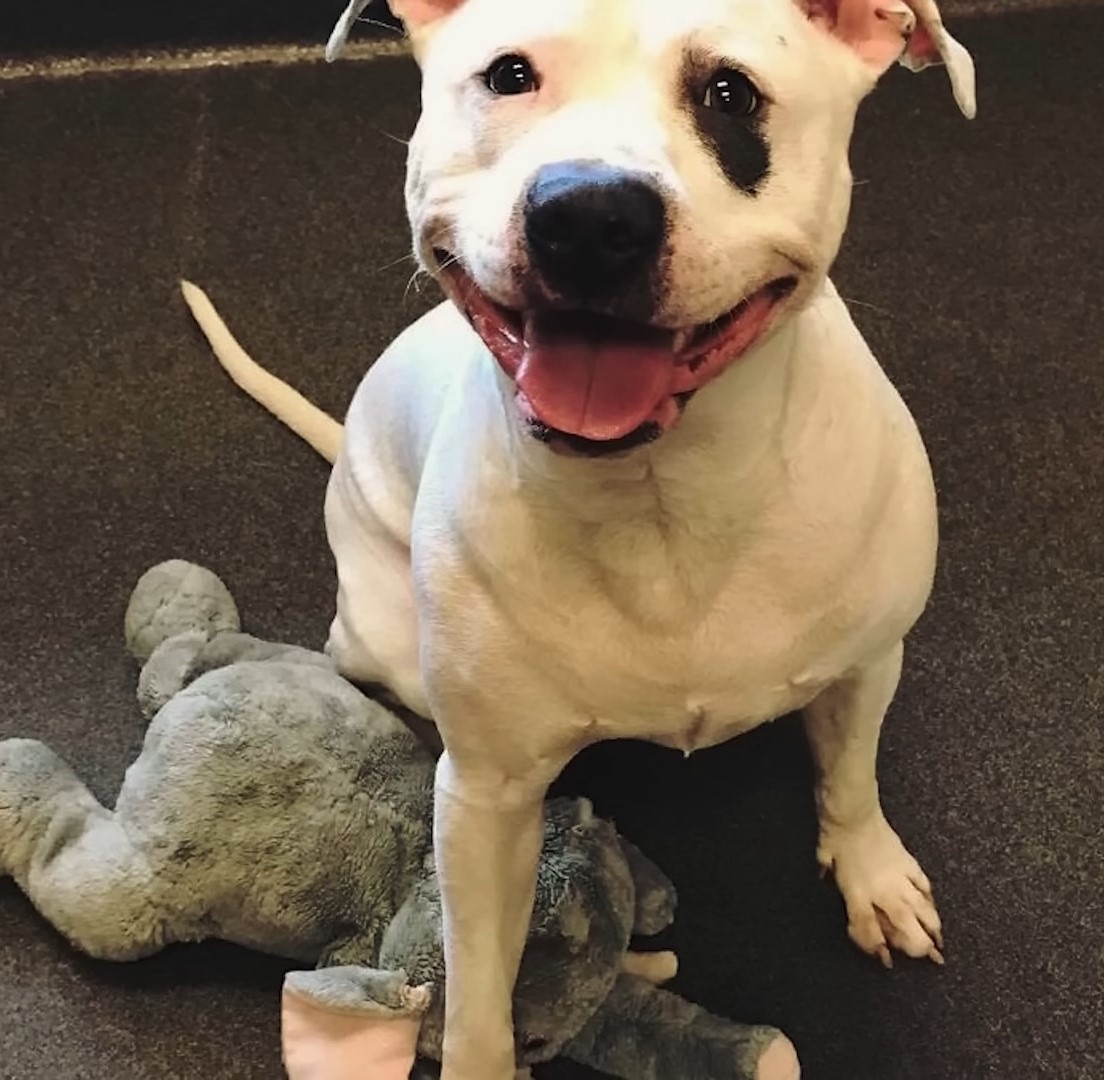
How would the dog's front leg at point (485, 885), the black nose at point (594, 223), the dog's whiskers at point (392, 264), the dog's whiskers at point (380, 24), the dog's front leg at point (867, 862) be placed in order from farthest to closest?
the dog's whiskers at point (380, 24) < the dog's whiskers at point (392, 264) < the dog's front leg at point (867, 862) < the dog's front leg at point (485, 885) < the black nose at point (594, 223)

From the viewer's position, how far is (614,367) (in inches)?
44.2

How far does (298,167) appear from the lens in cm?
256

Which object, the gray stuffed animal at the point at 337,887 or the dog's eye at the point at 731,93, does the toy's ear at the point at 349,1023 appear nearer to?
the gray stuffed animal at the point at 337,887

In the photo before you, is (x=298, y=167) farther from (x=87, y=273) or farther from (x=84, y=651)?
(x=84, y=651)

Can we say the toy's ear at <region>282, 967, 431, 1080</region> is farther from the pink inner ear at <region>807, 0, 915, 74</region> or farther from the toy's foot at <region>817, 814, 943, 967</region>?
the pink inner ear at <region>807, 0, 915, 74</region>

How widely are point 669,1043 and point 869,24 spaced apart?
2.98 ft

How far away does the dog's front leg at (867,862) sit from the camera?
1696mm

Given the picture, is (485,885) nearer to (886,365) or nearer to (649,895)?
(649,895)

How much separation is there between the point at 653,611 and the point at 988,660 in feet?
2.47

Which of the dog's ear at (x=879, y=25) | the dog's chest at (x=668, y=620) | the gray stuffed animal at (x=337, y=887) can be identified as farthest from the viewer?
the gray stuffed animal at (x=337, y=887)

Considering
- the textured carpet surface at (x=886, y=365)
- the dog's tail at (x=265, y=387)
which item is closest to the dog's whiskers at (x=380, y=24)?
the textured carpet surface at (x=886, y=365)

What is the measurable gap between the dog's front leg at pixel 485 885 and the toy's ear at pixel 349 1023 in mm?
42

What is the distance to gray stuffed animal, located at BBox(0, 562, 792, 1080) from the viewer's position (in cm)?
159

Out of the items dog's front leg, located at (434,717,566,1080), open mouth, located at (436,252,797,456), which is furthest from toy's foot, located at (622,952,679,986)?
open mouth, located at (436,252,797,456)
